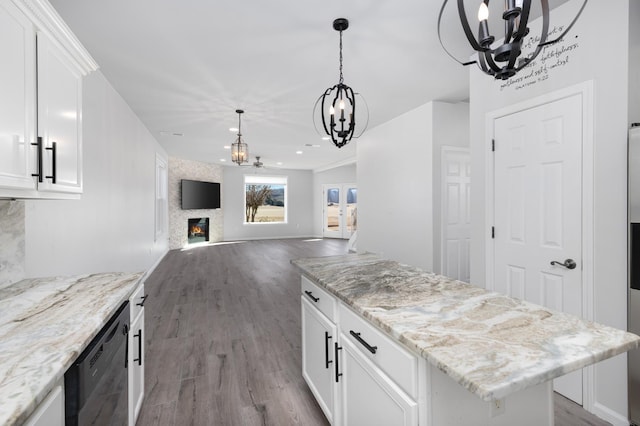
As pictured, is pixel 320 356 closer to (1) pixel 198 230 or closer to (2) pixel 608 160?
(2) pixel 608 160

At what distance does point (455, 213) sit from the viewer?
4137 millimetres

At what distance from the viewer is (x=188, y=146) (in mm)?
6898

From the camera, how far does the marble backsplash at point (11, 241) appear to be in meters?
1.65

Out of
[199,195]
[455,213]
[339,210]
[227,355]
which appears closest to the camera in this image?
[227,355]

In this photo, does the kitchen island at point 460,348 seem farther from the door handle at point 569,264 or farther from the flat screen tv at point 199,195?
the flat screen tv at point 199,195

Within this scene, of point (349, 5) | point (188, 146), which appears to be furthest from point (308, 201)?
point (349, 5)

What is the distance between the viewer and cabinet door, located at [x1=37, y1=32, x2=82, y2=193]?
1354mm

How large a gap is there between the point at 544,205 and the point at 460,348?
1824 mm

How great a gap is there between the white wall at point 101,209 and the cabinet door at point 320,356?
178 cm

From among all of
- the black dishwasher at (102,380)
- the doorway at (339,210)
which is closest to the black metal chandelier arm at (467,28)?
the black dishwasher at (102,380)

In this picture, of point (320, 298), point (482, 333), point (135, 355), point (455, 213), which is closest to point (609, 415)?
point (482, 333)

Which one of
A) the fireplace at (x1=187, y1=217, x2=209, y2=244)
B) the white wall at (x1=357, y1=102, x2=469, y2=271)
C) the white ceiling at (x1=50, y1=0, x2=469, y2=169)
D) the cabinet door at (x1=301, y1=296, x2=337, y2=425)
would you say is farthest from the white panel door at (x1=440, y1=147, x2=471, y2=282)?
the fireplace at (x1=187, y1=217, x2=209, y2=244)

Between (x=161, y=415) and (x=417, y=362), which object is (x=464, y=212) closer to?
(x=417, y=362)

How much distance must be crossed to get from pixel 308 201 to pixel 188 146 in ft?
18.1
